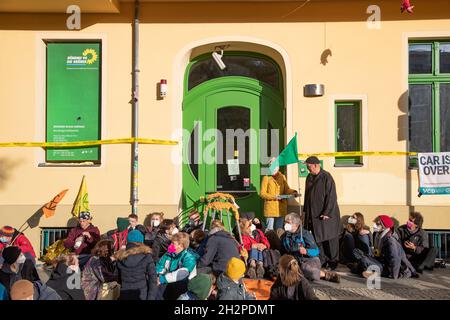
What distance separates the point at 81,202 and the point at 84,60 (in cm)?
276

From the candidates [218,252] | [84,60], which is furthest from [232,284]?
[84,60]

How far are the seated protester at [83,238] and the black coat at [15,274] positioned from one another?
64.5 inches

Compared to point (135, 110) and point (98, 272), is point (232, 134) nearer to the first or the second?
point (135, 110)

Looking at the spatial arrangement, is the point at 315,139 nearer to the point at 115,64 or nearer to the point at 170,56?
the point at 170,56

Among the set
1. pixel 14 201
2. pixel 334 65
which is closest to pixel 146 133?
pixel 14 201

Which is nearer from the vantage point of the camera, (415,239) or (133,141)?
(415,239)

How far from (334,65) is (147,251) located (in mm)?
5551

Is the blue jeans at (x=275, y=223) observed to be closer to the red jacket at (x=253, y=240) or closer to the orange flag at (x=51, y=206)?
the red jacket at (x=253, y=240)

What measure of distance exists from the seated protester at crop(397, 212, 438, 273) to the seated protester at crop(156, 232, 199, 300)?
162 inches

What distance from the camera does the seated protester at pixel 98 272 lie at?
6091mm

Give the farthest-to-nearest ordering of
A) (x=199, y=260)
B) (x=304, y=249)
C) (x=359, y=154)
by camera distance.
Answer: (x=359, y=154) → (x=304, y=249) → (x=199, y=260)

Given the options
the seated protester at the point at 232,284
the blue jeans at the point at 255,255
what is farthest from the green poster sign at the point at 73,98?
the seated protester at the point at 232,284

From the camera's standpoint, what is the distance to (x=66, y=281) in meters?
5.69

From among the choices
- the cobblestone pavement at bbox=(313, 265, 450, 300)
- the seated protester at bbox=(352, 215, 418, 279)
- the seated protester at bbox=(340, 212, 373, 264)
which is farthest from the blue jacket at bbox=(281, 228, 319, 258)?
the seated protester at bbox=(340, 212, 373, 264)
